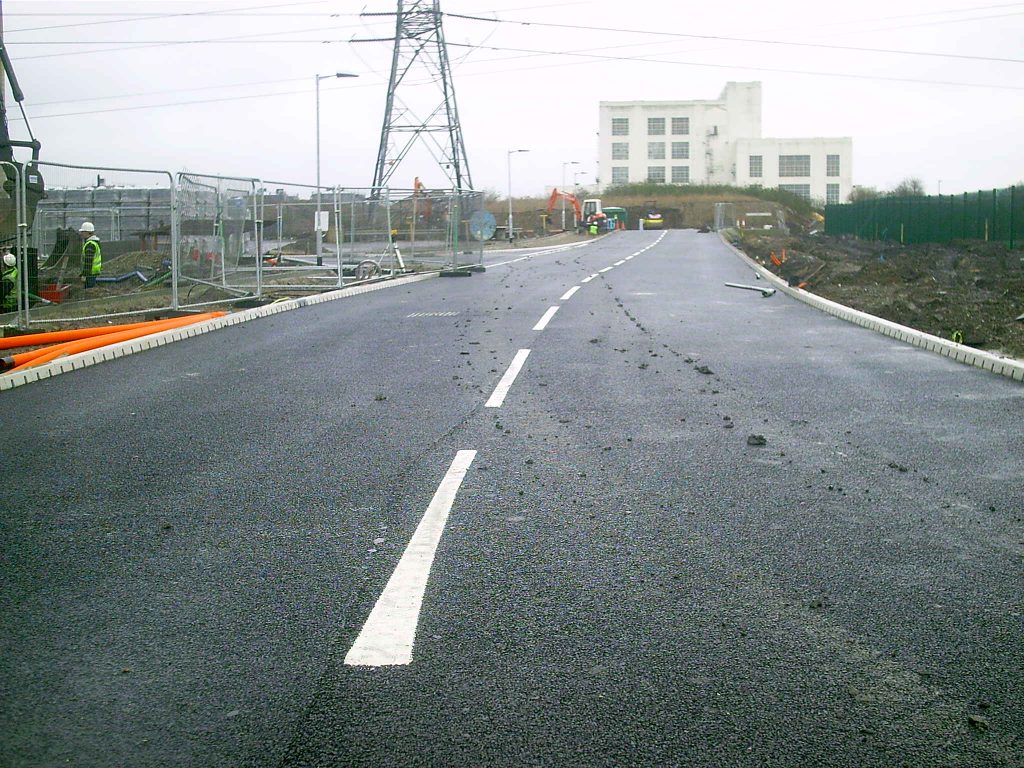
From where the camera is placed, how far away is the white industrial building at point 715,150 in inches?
4707

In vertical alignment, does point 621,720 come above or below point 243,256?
below

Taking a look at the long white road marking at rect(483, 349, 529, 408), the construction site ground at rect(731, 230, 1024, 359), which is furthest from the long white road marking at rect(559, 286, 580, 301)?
the long white road marking at rect(483, 349, 529, 408)

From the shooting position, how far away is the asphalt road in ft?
11.0

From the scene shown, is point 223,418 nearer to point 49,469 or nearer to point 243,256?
point 49,469

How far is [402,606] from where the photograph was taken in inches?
172

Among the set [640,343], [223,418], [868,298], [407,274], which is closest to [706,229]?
[407,274]

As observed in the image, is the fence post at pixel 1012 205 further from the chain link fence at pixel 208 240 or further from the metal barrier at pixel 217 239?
the metal barrier at pixel 217 239

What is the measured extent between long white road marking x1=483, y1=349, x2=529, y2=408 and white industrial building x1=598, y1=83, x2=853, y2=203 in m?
112

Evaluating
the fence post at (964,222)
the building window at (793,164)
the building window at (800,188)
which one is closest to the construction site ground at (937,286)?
the fence post at (964,222)

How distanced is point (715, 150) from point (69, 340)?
116079mm

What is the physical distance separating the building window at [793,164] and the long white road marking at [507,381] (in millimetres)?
113709

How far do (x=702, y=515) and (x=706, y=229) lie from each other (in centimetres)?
7924

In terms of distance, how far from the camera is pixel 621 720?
3391mm

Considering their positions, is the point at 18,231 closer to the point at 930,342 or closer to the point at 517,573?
the point at 517,573
